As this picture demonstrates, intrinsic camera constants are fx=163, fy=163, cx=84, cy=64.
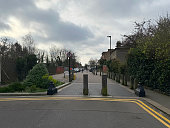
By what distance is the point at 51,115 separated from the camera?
19.8 feet

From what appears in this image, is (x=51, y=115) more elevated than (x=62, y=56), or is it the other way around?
(x=62, y=56)

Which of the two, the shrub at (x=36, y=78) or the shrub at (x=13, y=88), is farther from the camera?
the shrub at (x=36, y=78)

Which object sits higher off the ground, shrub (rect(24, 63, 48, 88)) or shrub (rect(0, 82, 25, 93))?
shrub (rect(24, 63, 48, 88))

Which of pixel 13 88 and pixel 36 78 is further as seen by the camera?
pixel 36 78

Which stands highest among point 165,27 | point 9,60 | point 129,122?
point 165,27

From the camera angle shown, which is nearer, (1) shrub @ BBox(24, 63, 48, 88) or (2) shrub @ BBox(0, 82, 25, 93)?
(2) shrub @ BBox(0, 82, 25, 93)

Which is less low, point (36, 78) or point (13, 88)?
point (36, 78)

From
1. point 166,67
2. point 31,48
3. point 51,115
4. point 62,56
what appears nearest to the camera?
point 51,115

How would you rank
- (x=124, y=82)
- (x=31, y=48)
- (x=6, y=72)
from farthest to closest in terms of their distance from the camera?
(x=31, y=48), (x=6, y=72), (x=124, y=82)

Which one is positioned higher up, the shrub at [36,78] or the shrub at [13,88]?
the shrub at [36,78]

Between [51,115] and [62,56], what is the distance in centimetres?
7406

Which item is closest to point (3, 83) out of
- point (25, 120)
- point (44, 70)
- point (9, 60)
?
point (9, 60)

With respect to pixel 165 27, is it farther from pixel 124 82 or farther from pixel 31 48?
pixel 31 48

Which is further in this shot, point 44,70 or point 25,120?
point 44,70
